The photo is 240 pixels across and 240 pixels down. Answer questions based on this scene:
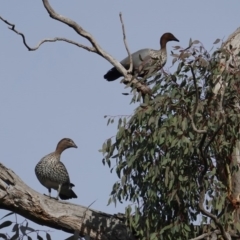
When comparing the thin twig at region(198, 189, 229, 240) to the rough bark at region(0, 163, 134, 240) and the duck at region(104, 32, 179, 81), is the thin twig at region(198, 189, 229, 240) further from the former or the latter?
the duck at region(104, 32, 179, 81)

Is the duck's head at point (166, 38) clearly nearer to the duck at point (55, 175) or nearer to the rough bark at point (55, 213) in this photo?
the duck at point (55, 175)

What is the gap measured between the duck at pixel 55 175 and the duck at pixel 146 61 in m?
1.03

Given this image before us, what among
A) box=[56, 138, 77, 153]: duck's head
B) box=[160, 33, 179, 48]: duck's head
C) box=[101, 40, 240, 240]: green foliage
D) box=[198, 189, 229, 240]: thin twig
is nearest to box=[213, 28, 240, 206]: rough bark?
box=[101, 40, 240, 240]: green foliage

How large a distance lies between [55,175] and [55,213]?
2.24 meters

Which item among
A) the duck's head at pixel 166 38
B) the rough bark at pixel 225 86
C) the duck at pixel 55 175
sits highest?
the duck's head at pixel 166 38

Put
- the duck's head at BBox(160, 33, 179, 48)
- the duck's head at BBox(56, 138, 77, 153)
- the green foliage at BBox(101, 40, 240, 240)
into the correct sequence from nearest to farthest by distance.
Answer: the green foliage at BBox(101, 40, 240, 240) → the duck's head at BBox(56, 138, 77, 153) → the duck's head at BBox(160, 33, 179, 48)

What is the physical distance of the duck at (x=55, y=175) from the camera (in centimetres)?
952

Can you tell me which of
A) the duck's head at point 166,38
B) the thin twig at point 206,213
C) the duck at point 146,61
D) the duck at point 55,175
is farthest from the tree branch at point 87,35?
the thin twig at point 206,213

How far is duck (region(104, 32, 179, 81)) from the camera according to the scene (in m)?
7.86

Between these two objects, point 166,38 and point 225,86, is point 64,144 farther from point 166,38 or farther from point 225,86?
point 225,86

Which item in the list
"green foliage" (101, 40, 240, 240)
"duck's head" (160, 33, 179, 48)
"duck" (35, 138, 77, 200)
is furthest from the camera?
"duck's head" (160, 33, 179, 48)

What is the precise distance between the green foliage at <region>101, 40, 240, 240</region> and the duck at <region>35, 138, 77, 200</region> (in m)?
2.08

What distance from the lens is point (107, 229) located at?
747 centimetres

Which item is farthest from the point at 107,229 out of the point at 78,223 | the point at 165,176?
the point at 165,176
